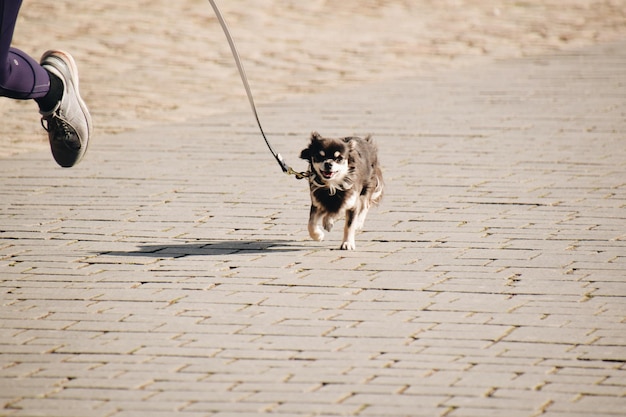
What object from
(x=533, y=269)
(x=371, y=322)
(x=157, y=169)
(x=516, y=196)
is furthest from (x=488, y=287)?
(x=157, y=169)

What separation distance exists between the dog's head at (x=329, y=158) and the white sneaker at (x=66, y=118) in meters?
1.59

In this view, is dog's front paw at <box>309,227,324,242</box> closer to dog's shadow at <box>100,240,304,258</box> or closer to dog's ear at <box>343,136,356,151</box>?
dog's shadow at <box>100,240,304,258</box>

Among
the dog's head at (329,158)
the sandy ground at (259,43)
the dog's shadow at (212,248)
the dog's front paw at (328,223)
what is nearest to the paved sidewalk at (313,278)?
the dog's shadow at (212,248)

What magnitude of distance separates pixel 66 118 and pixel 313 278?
85.4 inches

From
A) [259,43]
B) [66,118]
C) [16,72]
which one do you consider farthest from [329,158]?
[259,43]

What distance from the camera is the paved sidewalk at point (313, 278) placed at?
4527mm

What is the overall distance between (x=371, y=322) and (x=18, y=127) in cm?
641

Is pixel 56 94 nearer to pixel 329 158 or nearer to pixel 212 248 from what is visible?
pixel 212 248

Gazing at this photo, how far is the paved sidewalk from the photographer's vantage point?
14.9 ft

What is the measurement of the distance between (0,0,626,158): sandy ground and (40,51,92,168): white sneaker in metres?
2.67

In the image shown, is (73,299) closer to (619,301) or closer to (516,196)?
(619,301)

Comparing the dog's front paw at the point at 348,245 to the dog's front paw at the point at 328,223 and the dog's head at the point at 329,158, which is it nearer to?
the dog's front paw at the point at 328,223

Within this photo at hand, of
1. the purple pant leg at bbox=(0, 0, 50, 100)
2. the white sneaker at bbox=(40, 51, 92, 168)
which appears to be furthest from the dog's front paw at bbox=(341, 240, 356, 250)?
the purple pant leg at bbox=(0, 0, 50, 100)

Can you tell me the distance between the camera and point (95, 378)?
4.63 metres
